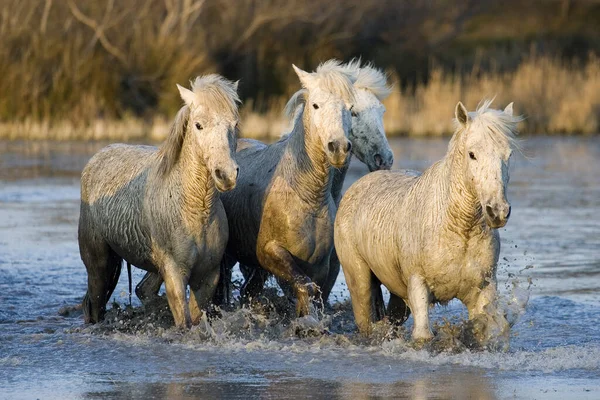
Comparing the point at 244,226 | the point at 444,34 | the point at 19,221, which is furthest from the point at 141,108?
the point at 244,226

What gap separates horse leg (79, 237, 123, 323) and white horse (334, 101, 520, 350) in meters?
2.20

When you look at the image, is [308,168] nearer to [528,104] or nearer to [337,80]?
[337,80]

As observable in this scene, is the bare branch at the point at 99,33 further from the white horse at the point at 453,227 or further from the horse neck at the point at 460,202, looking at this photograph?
the horse neck at the point at 460,202

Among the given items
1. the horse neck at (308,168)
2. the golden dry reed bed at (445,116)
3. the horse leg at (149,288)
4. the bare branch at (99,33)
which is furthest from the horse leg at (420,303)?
the bare branch at (99,33)

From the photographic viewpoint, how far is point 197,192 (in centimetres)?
823

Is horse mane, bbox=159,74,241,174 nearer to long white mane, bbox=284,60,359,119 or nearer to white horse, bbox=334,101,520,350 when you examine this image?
long white mane, bbox=284,60,359,119

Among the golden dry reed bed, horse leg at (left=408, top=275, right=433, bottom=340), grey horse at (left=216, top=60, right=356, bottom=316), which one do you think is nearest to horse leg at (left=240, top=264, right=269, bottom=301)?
grey horse at (left=216, top=60, right=356, bottom=316)

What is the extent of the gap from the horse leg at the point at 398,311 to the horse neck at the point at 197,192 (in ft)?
4.59

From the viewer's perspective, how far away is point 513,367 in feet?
23.4

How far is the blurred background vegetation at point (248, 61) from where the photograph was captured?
88.1 feet

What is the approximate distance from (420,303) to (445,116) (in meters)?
19.6

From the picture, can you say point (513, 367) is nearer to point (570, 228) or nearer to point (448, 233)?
point (448, 233)

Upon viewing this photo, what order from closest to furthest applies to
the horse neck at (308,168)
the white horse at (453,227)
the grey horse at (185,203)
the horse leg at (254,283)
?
1. the white horse at (453,227)
2. the grey horse at (185,203)
3. the horse neck at (308,168)
4. the horse leg at (254,283)

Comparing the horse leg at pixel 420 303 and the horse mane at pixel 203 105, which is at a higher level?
the horse mane at pixel 203 105
